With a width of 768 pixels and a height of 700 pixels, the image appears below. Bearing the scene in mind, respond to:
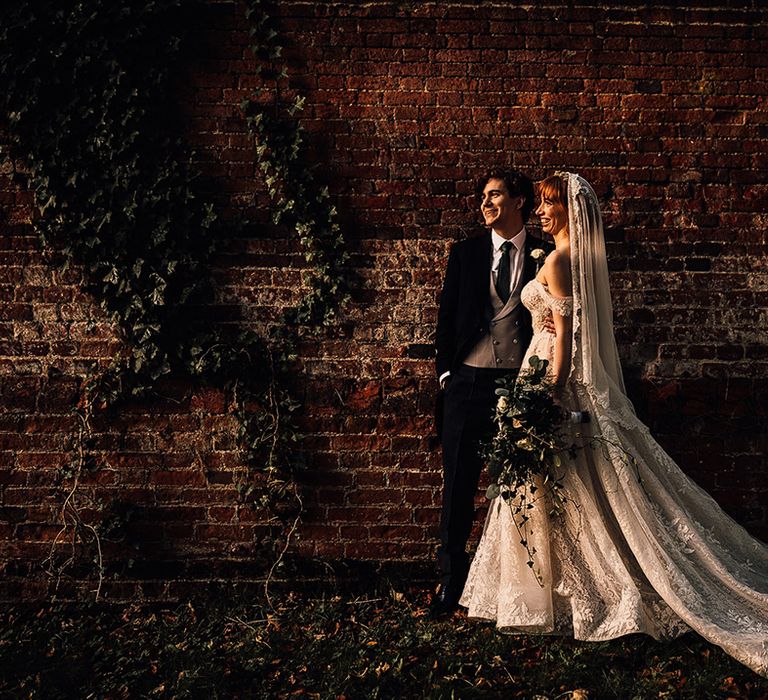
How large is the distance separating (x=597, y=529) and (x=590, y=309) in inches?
42.1

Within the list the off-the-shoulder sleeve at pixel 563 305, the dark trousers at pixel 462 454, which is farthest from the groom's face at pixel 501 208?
the dark trousers at pixel 462 454

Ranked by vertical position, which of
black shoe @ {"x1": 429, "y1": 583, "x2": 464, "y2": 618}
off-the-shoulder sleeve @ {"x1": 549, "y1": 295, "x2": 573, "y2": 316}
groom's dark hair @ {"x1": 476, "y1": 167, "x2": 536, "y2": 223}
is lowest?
black shoe @ {"x1": 429, "y1": 583, "x2": 464, "y2": 618}

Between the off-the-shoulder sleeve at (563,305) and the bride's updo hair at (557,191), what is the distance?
1.57ft

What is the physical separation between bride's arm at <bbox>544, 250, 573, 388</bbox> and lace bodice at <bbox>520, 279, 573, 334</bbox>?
0.08 feet

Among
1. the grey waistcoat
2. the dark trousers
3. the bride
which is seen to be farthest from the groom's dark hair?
the dark trousers

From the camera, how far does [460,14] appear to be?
165 inches

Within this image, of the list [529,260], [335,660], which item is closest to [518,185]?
[529,260]

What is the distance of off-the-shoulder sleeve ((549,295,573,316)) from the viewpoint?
341cm

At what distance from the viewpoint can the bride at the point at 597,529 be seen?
10.9 ft

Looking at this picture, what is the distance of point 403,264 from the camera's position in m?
Result: 4.23

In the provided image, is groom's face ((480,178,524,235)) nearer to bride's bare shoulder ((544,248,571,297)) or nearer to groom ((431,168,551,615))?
groom ((431,168,551,615))

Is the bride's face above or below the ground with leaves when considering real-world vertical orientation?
above

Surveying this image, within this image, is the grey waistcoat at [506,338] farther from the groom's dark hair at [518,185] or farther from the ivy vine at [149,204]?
the ivy vine at [149,204]

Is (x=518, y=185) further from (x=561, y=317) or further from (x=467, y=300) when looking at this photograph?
(x=561, y=317)
